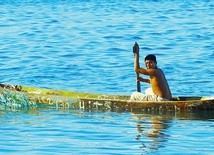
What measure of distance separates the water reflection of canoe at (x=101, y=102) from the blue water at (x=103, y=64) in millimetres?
139

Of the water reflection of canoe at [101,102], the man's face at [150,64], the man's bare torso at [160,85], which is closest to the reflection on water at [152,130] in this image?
the water reflection of canoe at [101,102]

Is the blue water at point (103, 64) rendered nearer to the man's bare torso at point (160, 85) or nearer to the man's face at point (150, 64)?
the man's bare torso at point (160, 85)

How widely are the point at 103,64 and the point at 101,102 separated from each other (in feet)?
24.4

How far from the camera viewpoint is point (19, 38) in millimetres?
27125

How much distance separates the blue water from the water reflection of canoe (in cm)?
14

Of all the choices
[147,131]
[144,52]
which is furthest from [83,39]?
[147,131]

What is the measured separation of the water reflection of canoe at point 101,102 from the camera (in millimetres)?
13117

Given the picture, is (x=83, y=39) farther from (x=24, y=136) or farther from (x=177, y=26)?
(x=24, y=136)

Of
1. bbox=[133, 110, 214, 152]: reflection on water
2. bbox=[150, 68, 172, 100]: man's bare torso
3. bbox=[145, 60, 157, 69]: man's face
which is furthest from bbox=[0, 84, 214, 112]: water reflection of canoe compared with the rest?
bbox=[145, 60, 157, 69]: man's face

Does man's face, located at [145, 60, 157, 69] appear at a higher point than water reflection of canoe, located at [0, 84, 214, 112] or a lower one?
higher

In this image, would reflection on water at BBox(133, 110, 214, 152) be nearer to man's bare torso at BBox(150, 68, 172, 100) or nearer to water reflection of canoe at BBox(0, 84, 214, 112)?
water reflection of canoe at BBox(0, 84, 214, 112)

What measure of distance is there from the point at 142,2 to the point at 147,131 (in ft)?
87.9

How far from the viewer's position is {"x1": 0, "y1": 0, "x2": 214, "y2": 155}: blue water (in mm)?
11227

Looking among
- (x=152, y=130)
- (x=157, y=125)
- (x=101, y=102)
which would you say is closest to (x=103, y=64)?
(x=101, y=102)
